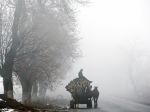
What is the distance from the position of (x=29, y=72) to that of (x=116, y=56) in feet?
517

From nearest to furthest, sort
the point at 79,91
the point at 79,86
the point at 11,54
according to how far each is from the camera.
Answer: the point at 11,54
the point at 79,86
the point at 79,91

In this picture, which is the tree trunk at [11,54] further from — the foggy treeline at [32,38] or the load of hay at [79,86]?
the load of hay at [79,86]

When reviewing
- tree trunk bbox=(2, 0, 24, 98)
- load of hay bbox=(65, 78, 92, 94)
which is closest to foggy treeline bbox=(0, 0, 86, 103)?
tree trunk bbox=(2, 0, 24, 98)

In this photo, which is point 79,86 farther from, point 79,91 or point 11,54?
point 11,54

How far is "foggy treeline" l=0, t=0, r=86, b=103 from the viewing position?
2636 centimetres

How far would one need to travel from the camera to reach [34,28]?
28.8 meters

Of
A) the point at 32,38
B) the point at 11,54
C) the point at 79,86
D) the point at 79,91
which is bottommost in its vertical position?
the point at 79,91

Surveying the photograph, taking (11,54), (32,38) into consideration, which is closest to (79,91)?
(32,38)

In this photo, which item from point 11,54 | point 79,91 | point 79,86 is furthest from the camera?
point 79,91

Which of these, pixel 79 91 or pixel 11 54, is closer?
pixel 11 54

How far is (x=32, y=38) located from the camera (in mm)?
30703

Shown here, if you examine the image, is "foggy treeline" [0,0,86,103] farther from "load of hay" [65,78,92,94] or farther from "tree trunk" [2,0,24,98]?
"load of hay" [65,78,92,94]

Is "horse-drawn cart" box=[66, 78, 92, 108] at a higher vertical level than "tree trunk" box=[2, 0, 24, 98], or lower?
lower

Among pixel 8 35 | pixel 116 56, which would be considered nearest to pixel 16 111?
pixel 8 35
